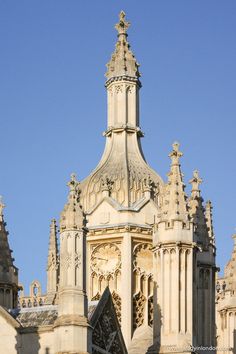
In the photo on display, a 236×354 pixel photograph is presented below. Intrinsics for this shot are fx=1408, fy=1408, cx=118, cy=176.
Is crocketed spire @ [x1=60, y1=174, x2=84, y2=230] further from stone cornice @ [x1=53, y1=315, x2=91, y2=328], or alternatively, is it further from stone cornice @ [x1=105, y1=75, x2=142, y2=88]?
stone cornice @ [x1=105, y1=75, x2=142, y2=88]

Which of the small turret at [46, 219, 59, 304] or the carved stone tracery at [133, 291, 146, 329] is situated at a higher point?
the small turret at [46, 219, 59, 304]

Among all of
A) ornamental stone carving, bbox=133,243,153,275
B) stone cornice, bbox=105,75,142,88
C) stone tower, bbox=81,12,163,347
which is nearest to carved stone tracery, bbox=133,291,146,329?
stone tower, bbox=81,12,163,347

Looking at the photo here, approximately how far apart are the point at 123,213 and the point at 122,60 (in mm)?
7088

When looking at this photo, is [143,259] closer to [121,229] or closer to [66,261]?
[121,229]

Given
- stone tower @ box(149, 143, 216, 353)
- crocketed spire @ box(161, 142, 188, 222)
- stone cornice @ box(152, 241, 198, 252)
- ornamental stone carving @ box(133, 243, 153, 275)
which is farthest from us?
ornamental stone carving @ box(133, 243, 153, 275)

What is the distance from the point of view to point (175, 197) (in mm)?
51906

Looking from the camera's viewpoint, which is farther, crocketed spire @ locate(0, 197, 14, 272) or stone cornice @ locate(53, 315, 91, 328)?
crocketed spire @ locate(0, 197, 14, 272)

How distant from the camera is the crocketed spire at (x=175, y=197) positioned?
5178 centimetres

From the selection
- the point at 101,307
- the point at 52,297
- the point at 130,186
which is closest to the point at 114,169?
the point at 130,186

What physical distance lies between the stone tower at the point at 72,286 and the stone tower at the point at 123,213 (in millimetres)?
9962

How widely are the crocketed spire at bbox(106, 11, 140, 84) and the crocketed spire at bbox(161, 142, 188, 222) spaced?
7737mm

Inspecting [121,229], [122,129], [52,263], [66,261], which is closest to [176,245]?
[121,229]

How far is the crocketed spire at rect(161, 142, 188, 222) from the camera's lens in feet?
170

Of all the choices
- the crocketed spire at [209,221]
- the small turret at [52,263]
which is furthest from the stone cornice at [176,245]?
the small turret at [52,263]
